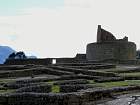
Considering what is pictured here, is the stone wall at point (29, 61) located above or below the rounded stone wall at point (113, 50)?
below

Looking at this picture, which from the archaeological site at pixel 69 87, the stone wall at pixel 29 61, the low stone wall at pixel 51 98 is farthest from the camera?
the stone wall at pixel 29 61

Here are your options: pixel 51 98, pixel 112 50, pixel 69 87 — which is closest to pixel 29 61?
pixel 112 50

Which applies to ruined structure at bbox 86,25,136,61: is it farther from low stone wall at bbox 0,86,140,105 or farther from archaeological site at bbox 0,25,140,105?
low stone wall at bbox 0,86,140,105

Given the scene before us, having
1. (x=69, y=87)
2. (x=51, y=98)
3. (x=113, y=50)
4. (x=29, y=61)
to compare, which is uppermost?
(x=113, y=50)

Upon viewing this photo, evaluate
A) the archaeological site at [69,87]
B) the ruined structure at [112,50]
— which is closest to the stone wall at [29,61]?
the archaeological site at [69,87]

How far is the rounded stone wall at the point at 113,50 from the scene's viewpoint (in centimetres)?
4586

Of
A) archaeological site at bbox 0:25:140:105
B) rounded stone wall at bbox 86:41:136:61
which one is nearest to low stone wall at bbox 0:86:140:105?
archaeological site at bbox 0:25:140:105

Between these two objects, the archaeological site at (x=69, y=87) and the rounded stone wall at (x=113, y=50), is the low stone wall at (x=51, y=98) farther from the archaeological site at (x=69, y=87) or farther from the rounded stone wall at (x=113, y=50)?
the rounded stone wall at (x=113, y=50)

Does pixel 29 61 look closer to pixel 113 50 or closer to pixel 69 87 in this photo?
pixel 113 50

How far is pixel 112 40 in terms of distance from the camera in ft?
156

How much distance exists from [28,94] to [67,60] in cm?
3424

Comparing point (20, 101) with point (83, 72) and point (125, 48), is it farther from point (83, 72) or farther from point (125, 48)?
point (125, 48)

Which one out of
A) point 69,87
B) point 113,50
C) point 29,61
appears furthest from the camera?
point 113,50

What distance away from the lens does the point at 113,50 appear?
45969 mm
